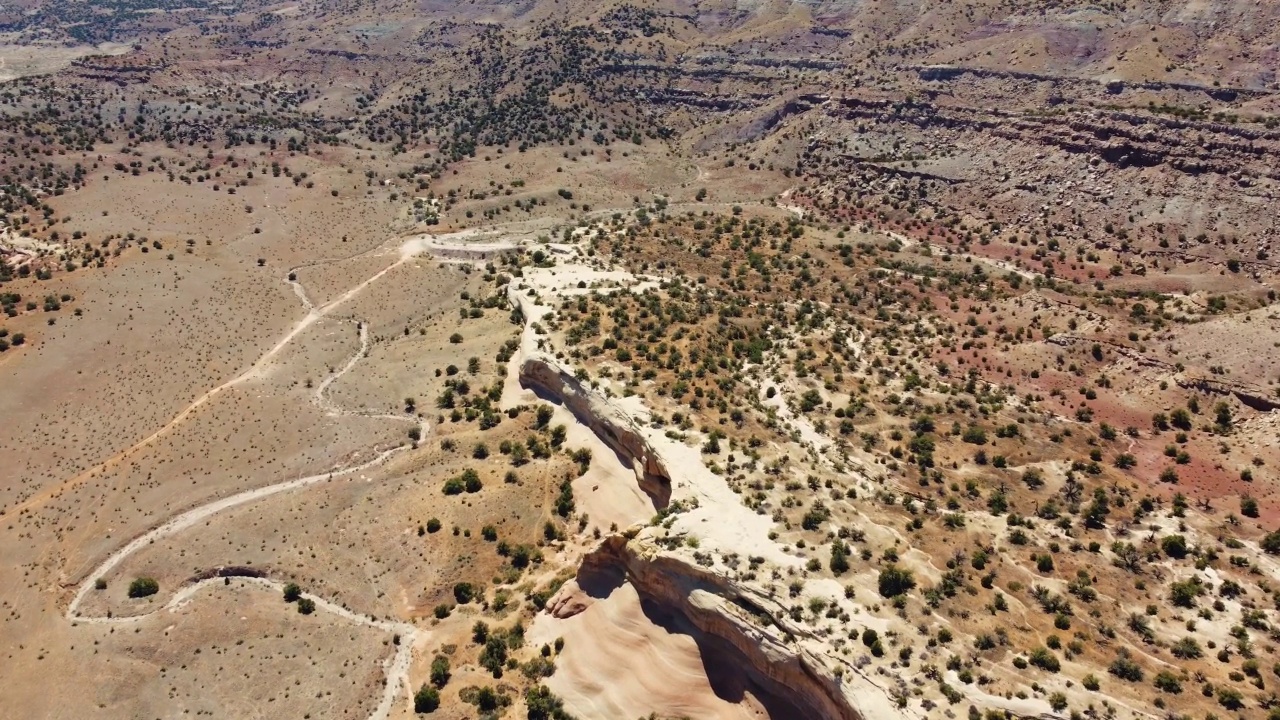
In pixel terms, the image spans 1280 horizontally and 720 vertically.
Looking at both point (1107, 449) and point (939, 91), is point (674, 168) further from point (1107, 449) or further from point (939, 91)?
point (1107, 449)

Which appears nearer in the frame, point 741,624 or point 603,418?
point 741,624

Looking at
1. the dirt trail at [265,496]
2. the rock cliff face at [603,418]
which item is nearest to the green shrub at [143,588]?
the dirt trail at [265,496]

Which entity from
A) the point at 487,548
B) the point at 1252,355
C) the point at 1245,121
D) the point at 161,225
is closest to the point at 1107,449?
the point at 1252,355

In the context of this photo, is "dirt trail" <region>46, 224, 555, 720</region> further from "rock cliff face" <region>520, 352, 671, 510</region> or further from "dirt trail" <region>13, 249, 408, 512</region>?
"rock cliff face" <region>520, 352, 671, 510</region>

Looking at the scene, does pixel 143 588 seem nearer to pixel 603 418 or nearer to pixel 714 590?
pixel 603 418

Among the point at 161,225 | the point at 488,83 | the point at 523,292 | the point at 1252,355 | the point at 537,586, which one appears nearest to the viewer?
the point at 537,586

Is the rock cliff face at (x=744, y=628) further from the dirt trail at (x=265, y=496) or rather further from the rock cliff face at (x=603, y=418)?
the dirt trail at (x=265, y=496)

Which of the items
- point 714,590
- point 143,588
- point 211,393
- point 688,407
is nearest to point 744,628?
point 714,590
